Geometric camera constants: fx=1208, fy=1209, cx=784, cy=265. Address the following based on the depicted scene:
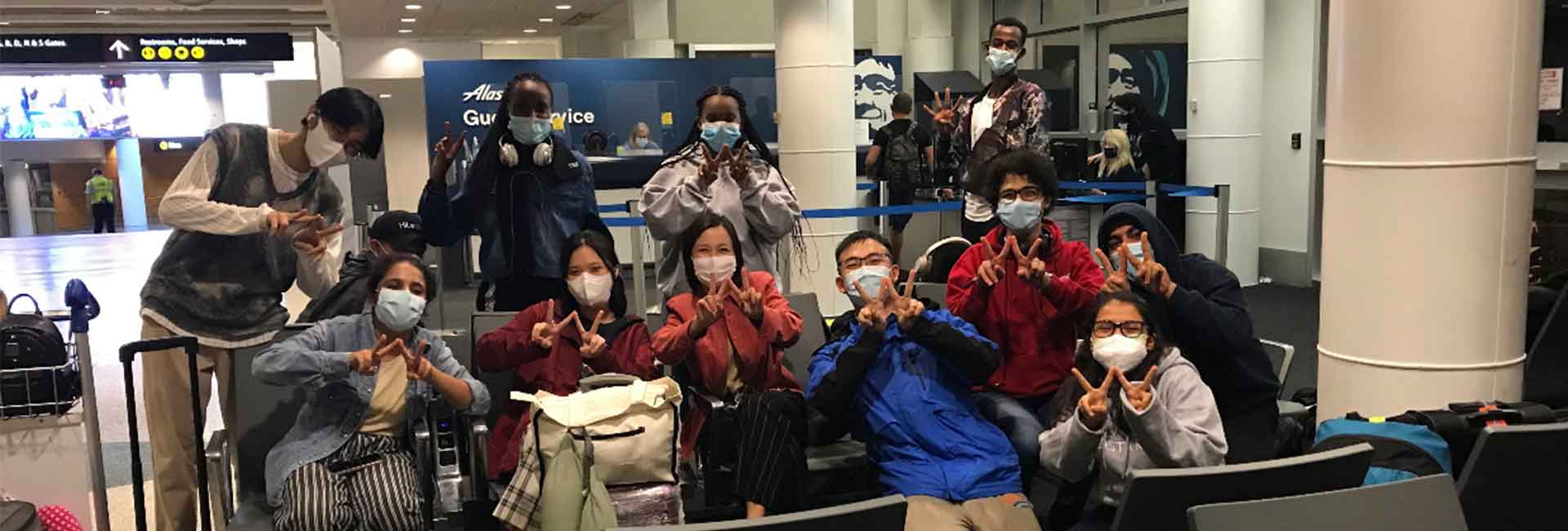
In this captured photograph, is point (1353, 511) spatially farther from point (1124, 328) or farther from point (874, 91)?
point (874, 91)

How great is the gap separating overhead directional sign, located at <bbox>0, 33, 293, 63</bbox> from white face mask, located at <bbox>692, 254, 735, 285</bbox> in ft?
57.1

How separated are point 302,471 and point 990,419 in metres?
1.96

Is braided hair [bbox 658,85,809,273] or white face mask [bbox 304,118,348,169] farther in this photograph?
braided hair [bbox 658,85,809,273]

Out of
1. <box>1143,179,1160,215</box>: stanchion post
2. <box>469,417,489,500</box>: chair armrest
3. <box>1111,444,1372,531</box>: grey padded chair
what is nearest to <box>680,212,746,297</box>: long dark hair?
<box>469,417,489,500</box>: chair armrest

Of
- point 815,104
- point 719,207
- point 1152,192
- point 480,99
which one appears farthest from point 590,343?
point 480,99

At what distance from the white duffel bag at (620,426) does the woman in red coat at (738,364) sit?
23 centimetres

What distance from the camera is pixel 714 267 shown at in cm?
375

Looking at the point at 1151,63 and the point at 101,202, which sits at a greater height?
the point at 1151,63

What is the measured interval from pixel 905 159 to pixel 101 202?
18.7m

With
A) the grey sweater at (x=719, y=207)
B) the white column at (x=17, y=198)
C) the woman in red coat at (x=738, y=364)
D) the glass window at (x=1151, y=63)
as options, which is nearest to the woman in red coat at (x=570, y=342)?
the woman in red coat at (x=738, y=364)

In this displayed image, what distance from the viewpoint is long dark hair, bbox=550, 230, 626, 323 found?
145 inches

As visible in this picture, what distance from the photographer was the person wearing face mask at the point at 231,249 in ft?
12.0

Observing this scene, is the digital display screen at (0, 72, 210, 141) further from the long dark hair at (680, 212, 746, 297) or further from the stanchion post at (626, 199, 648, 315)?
the long dark hair at (680, 212, 746, 297)

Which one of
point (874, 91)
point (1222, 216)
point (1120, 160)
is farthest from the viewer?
point (874, 91)
